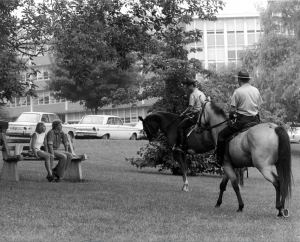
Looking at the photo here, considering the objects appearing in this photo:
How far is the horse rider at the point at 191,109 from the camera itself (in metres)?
17.0

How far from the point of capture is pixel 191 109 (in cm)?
1716

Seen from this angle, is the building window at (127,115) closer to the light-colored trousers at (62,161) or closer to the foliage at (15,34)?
the light-colored trousers at (62,161)

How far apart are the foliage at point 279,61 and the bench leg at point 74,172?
28.1 metres

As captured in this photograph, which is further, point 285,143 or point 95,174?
point 95,174

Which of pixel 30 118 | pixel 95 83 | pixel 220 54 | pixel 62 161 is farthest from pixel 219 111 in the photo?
pixel 220 54

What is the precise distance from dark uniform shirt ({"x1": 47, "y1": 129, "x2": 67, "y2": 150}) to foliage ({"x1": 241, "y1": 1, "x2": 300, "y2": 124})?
28454mm

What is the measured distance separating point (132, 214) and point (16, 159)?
6743 mm

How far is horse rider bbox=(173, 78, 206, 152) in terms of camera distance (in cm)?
1698

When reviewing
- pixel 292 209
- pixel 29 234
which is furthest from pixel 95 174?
pixel 29 234

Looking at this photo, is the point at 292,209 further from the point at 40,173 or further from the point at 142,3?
the point at 40,173

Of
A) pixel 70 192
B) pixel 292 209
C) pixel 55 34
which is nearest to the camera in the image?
pixel 292 209

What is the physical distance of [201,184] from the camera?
20156 mm

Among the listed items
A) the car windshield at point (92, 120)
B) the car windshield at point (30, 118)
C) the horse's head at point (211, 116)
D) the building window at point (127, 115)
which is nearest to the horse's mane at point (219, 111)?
the horse's head at point (211, 116)

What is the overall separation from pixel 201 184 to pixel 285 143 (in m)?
9.19
